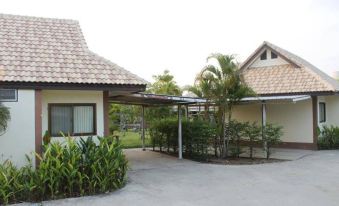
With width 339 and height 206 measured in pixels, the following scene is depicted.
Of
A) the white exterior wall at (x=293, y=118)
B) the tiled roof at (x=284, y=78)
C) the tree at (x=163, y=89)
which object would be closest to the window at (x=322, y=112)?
the tiled roof at (x=284, y=78)

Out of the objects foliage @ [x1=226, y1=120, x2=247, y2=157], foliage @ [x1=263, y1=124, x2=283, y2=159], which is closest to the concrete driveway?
foliage @ [x1=263, y1=124, x2=283, y2=159]

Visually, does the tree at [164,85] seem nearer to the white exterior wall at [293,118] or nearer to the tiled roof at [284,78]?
the tiled roof at [284,78]

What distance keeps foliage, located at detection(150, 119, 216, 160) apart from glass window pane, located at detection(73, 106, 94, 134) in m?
5.82

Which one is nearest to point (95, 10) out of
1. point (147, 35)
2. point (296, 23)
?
point (147, 35)

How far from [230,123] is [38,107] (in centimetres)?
855

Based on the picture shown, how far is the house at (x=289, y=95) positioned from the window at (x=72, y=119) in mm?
7787

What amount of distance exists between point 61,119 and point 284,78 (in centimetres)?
1321

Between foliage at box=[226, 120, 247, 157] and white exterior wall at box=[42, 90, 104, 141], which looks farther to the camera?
foliage at box=[226, 120, 247, 157]

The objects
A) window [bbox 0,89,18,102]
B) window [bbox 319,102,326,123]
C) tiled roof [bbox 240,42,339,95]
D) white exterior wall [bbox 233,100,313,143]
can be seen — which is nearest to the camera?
window [bbox 0,89,18,102]

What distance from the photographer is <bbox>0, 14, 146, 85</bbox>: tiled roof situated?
10219mm

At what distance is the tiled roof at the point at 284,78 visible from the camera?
18125 millimetres

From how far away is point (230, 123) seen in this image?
15.7 meters

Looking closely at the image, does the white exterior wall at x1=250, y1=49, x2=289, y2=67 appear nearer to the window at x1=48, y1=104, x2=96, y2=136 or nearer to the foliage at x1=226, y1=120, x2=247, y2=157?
the foliage at x1=226, y1=120, x2=247, y2=157

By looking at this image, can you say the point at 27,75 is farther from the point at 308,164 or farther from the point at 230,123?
the point at 308,164
